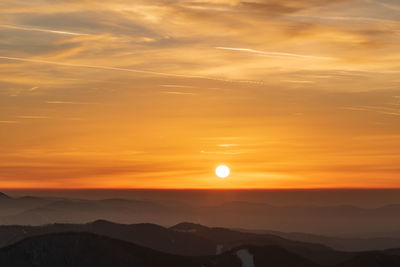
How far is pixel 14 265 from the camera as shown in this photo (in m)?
161

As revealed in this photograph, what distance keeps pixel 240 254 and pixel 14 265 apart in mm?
60029

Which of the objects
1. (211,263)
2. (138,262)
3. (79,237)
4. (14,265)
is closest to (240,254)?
(211,263)

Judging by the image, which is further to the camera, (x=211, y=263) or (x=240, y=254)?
(x=240, y=254)

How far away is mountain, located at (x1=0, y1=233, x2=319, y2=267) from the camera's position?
536 ft

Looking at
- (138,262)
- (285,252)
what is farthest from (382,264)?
(138,262)

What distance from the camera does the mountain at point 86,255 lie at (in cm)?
16325

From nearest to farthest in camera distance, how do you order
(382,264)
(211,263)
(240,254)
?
(211,263)
(240,254)
(382,264)

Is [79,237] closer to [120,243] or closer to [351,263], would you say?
[120,243]

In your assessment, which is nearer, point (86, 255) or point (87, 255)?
point (86, 255)

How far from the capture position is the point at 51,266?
16250 centimetres

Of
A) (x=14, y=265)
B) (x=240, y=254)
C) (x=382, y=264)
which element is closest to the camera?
(x=14, y=265)

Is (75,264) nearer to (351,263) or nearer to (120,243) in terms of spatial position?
(120,243)

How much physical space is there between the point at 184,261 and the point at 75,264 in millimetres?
27140

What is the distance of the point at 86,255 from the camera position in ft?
547
